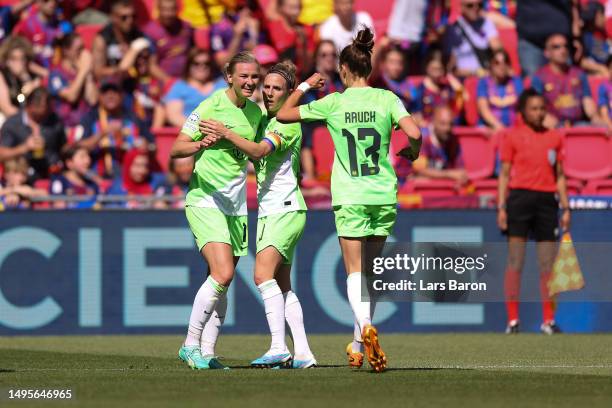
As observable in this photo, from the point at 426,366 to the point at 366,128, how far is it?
186 centimetres

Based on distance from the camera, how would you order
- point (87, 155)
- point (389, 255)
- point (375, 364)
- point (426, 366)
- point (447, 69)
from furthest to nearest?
1. point (447, 69)
2. point (87, 155)
3. point (389, 255)
4. point (426, 366)
5. point (375, 364)

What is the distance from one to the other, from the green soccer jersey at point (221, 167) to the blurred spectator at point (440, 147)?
6372 mm

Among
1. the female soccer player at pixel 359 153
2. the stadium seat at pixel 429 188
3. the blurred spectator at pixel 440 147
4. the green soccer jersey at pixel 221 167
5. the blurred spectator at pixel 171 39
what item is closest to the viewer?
the female soccer player at pixel 359 153

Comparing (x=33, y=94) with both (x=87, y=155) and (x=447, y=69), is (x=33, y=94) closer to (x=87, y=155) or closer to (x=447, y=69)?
(x=87, y=155)

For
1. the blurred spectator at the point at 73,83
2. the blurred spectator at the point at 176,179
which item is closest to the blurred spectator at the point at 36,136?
the blurred spectator at the point at 73,83

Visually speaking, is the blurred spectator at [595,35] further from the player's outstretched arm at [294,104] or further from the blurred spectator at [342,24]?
the player's outstretched arm at [294,104]

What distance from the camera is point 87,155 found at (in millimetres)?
15188

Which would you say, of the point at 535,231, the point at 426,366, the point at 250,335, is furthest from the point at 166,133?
the point at 426,366

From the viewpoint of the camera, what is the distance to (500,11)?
1766 cm

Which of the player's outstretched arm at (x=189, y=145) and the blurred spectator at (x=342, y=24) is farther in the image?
the blurred spectator at (x=342, y=24)

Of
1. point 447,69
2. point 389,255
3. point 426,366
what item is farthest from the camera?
point 447,69

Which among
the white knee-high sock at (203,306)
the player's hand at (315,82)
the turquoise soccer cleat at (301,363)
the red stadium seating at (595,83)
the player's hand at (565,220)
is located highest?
the red stadium seating at (595,83)

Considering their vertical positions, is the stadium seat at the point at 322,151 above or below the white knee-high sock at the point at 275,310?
above

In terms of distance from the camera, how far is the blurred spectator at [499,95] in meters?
A: 16.3
